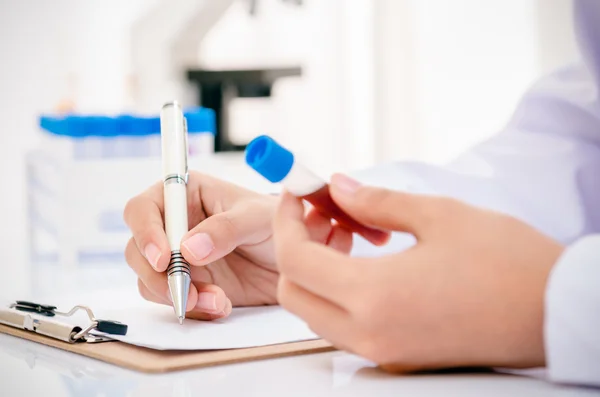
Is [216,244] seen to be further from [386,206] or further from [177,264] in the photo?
[386,206]

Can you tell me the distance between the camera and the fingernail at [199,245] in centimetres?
54

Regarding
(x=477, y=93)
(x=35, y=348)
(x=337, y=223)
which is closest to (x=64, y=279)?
(x=35, y=348)

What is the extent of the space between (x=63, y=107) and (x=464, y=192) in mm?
1226

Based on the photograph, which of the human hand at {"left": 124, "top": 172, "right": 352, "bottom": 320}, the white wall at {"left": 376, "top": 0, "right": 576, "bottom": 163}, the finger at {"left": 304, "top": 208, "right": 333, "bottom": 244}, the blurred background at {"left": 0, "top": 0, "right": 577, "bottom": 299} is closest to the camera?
the finger at {"left": 304, "top": 208, "right": 333, "bottom": 244}

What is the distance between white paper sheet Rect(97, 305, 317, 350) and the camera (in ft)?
1.57

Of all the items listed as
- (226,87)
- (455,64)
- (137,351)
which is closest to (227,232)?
(137,351)

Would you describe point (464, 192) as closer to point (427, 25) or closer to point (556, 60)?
point (556, 60)

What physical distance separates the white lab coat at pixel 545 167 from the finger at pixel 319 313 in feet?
0.87

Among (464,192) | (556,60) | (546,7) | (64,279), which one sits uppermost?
(546,7)

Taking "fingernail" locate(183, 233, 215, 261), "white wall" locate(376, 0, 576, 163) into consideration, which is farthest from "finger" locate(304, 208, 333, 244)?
"white wall" locate(376, 0, 576, 163)

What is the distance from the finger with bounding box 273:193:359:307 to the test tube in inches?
0.9

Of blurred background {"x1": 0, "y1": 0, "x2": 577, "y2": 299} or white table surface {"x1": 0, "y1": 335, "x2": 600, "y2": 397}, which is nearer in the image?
white table surface {"x1": 0, "y1": 335, "x2": 600, "y2": 397}

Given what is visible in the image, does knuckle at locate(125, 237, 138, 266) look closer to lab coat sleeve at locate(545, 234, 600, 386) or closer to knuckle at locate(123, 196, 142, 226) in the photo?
knuckle at locate(123, 196, 142, 226)

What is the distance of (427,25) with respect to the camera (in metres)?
2.18
